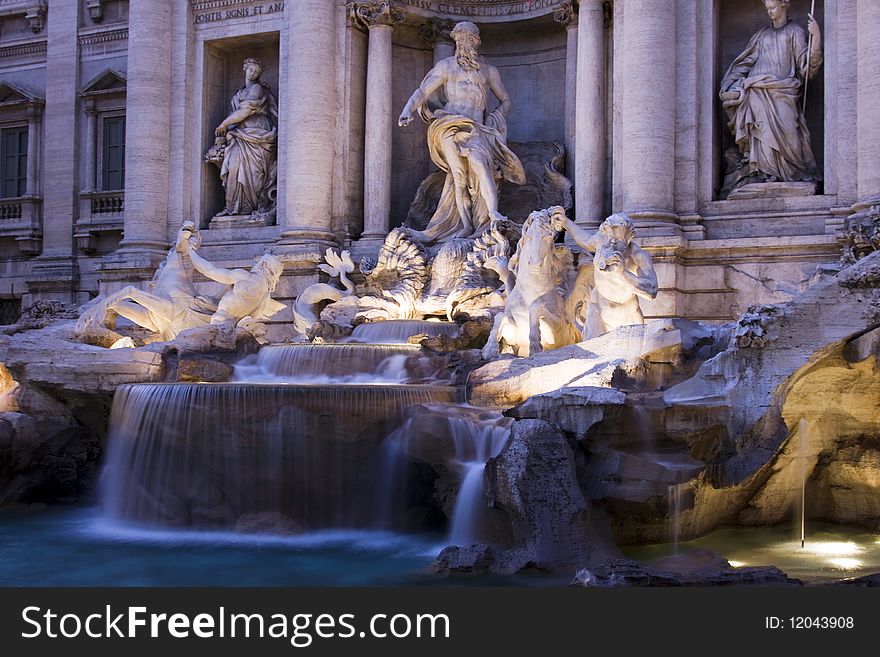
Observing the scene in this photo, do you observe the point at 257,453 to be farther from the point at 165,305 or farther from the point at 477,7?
the point at 477,7

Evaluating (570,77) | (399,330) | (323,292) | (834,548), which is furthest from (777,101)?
(834,548)

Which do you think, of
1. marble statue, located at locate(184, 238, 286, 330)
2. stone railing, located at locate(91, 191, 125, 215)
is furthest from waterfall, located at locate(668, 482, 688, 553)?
stone railing, located at locate(91, 191, 125, 215)

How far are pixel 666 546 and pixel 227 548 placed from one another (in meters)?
3.81

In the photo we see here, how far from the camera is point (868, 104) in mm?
14156

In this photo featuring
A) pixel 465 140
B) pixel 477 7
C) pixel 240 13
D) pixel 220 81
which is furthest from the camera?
pixel 220 81

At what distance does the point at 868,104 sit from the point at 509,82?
646 cm

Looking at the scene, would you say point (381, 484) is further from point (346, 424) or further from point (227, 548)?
point (227, 548)

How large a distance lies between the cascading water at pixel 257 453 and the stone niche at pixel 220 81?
8.12 meters

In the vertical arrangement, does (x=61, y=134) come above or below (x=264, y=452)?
above

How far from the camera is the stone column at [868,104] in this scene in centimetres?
1402

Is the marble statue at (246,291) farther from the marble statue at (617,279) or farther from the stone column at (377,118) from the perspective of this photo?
the marble statue at (617,279)

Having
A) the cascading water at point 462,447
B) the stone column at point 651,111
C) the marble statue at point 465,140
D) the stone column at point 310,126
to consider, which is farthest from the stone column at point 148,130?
the cascading water at point 462,447

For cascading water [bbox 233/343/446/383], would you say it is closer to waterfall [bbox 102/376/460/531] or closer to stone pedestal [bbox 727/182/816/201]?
waterfall [bbox 102/376/460/531]

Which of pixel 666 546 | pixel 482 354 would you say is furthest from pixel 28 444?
pixel 666 546
